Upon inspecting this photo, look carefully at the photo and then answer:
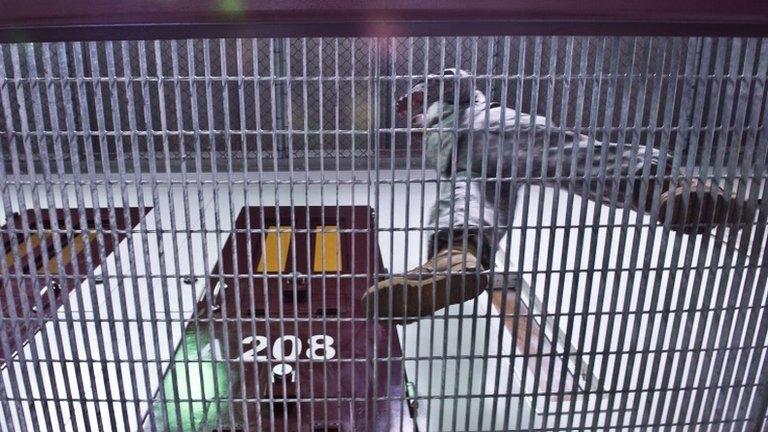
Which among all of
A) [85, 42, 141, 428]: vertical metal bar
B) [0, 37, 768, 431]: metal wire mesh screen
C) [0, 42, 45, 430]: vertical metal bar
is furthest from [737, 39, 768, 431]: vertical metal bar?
[0, 42, 45, 430]: vertical metal bar

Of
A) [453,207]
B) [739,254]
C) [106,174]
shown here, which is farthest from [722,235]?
[106,174]

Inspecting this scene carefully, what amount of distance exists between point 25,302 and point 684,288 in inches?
49.3

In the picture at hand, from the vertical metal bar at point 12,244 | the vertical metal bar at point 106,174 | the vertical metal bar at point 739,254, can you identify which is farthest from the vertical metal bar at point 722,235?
the vertical metal bar at point 12,244

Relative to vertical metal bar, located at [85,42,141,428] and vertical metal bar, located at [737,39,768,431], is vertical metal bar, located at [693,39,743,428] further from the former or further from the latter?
vertical metal bar, located at [85,42,141,428]

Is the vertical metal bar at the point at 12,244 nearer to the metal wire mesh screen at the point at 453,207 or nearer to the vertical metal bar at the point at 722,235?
the metal wire mesh screen at the point at 453,207

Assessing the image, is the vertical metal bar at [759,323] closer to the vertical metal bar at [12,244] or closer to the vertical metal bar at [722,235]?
the vertical metal bar at [722,235]

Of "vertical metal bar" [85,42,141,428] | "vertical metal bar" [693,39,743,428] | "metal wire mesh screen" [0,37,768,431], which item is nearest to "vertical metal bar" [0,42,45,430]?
"metal wire mesh screen" [0,37,768,431]

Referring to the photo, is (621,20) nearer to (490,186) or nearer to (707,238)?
(707,238)

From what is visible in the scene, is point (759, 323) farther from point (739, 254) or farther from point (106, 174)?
point (106, 174)

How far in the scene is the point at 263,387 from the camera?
2.35m

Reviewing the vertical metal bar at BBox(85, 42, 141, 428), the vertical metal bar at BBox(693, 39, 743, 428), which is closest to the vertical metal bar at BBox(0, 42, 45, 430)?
the vertical metal bar at BBox(85, 42, 141, 428)

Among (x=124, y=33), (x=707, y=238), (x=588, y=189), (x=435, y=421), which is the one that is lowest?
(x=435, y=421)

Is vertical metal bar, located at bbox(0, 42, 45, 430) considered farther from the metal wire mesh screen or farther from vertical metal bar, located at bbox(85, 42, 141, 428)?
vertical metal bar, located at bbox(85, 42, 141, 428)

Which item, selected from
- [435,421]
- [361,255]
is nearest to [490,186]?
[435,421]
